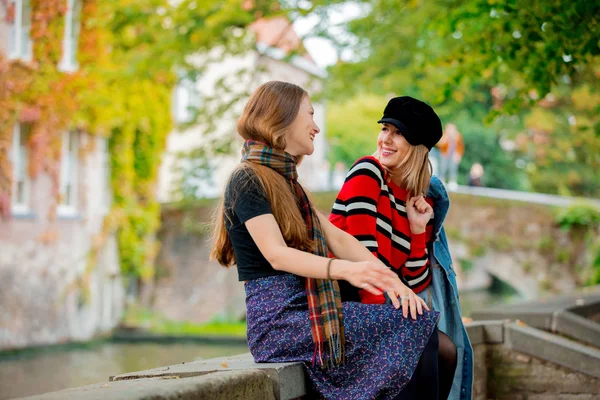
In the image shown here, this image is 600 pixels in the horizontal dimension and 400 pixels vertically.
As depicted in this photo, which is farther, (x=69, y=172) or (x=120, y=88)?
(x=69, y=172)

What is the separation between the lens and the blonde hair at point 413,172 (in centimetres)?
374

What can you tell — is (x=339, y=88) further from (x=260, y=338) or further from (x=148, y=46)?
(x=260, y=338)

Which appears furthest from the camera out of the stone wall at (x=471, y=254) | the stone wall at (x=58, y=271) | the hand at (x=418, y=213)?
the stone wall at (x=471, y=254)

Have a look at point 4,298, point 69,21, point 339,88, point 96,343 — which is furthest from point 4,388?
point 69,21

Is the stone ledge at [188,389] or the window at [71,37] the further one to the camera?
the window at [71,37]

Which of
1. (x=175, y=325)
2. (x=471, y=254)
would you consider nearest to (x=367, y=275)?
(x=471, y=254)

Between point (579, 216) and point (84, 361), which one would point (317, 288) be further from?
point (579, 216)

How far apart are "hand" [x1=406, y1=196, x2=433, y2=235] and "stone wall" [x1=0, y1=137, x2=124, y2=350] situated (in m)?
13.2

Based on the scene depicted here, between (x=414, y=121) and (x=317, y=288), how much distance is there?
39.4 inches

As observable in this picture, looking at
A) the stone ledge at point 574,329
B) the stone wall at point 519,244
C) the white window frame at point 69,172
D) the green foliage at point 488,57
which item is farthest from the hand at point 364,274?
the stone wall at point 519,244

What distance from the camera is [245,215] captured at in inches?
118

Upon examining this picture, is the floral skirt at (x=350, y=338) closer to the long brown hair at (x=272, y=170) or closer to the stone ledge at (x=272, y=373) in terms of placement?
the stone ledge at (x=272, y=373)

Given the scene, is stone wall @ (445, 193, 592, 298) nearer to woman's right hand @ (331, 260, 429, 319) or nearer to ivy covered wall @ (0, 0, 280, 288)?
ivy covered wall @ (0, 0, 280, 288)

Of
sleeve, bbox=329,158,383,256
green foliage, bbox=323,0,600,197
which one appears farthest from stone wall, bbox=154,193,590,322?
sleeve, bbox=329,158,383,256
